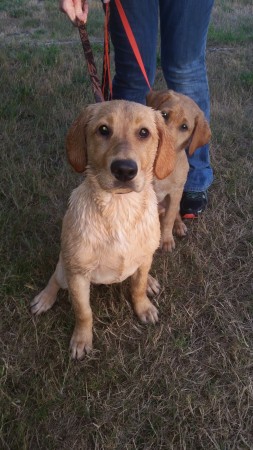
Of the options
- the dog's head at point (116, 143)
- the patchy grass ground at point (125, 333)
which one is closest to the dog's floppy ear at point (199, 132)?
the patchy grass ground at point (125, 333)

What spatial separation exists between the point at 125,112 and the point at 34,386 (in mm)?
1333

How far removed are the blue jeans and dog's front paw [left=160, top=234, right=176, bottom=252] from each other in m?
0.48

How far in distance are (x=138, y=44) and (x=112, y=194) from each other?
1.32 meters

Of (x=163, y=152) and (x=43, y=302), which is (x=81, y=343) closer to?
(x=43, y=302)

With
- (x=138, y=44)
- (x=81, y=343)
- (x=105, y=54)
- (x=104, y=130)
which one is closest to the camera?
(x=104, y=130)

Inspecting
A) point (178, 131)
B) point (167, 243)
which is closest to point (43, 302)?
point (167, 243)

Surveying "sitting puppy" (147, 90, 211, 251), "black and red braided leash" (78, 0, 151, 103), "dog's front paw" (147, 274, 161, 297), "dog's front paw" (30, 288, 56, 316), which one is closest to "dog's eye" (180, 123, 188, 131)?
"sitting puppy" (147, 90, 211, 251)

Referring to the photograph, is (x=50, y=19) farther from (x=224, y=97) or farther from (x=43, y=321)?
(x=43, y=321)

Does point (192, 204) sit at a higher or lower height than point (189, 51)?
lower

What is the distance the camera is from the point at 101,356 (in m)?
2.21

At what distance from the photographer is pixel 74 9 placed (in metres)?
2.10

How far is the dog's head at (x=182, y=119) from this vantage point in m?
2.63

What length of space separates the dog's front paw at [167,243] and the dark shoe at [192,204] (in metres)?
→ 0.32

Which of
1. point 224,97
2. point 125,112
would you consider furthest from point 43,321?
point 224,97
